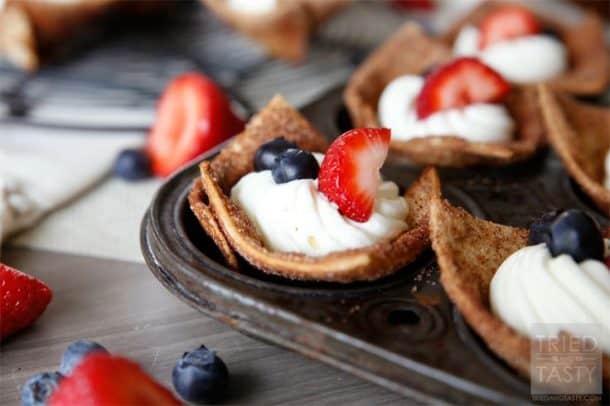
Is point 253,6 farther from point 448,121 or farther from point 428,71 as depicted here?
point 448,121

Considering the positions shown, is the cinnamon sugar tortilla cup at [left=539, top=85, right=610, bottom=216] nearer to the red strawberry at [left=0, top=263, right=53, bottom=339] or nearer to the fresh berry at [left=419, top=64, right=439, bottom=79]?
the fresh berry at [left=419, top=64, right=439, bottom=79]

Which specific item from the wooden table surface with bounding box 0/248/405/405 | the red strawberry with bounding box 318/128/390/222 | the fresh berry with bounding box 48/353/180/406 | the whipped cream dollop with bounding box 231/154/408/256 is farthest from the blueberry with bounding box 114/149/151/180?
the fresh berry with bounding box 48/353/180/406

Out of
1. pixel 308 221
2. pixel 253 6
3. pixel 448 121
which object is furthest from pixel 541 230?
pixel 253 6

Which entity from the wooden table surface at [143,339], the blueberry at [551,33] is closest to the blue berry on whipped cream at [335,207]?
the wooden table surface at [143,339]

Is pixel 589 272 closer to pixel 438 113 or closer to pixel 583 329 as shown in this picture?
pixel 583 329

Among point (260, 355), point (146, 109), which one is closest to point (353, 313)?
point (260, 355)
